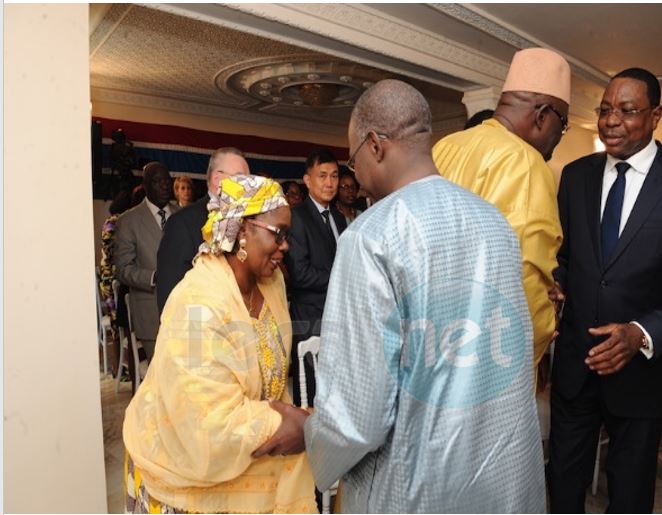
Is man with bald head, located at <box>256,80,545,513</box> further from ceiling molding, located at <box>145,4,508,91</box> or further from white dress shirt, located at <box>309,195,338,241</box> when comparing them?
ceiling molding, located at <box>145,4,508,91</box>

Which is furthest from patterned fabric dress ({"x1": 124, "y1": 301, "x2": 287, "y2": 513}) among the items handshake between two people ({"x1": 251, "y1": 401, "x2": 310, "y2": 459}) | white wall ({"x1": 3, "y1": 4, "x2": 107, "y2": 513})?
white wall ({"x1": 3, "y1": 4, "x2": 107, "y2": 513})

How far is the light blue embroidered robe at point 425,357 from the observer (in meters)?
0.96

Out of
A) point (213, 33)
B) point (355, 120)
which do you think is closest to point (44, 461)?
point (355, 120)

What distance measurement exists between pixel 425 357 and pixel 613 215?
47.0 inches

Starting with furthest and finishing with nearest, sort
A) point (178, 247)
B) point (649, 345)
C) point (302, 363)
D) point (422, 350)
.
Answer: point (178, 247)
point (302, 363)
point (649, 345)
point (422, 350)

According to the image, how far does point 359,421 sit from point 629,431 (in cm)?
130

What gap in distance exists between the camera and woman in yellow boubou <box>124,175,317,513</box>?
1.28m

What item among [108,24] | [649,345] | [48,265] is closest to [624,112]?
[649,345]

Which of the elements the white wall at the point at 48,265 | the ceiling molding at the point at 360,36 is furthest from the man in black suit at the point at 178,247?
the ceiling molding at the point at 360,36

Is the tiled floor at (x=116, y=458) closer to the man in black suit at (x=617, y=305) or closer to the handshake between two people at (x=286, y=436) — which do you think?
the man in black suit at (x=617, y=305)

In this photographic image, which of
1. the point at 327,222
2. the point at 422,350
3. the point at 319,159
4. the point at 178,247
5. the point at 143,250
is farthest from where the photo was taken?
the point at 143,250

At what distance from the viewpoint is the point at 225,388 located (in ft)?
4.21

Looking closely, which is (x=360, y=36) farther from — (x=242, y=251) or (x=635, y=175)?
(x=242, y=251)

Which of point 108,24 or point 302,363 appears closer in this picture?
point 302,363
